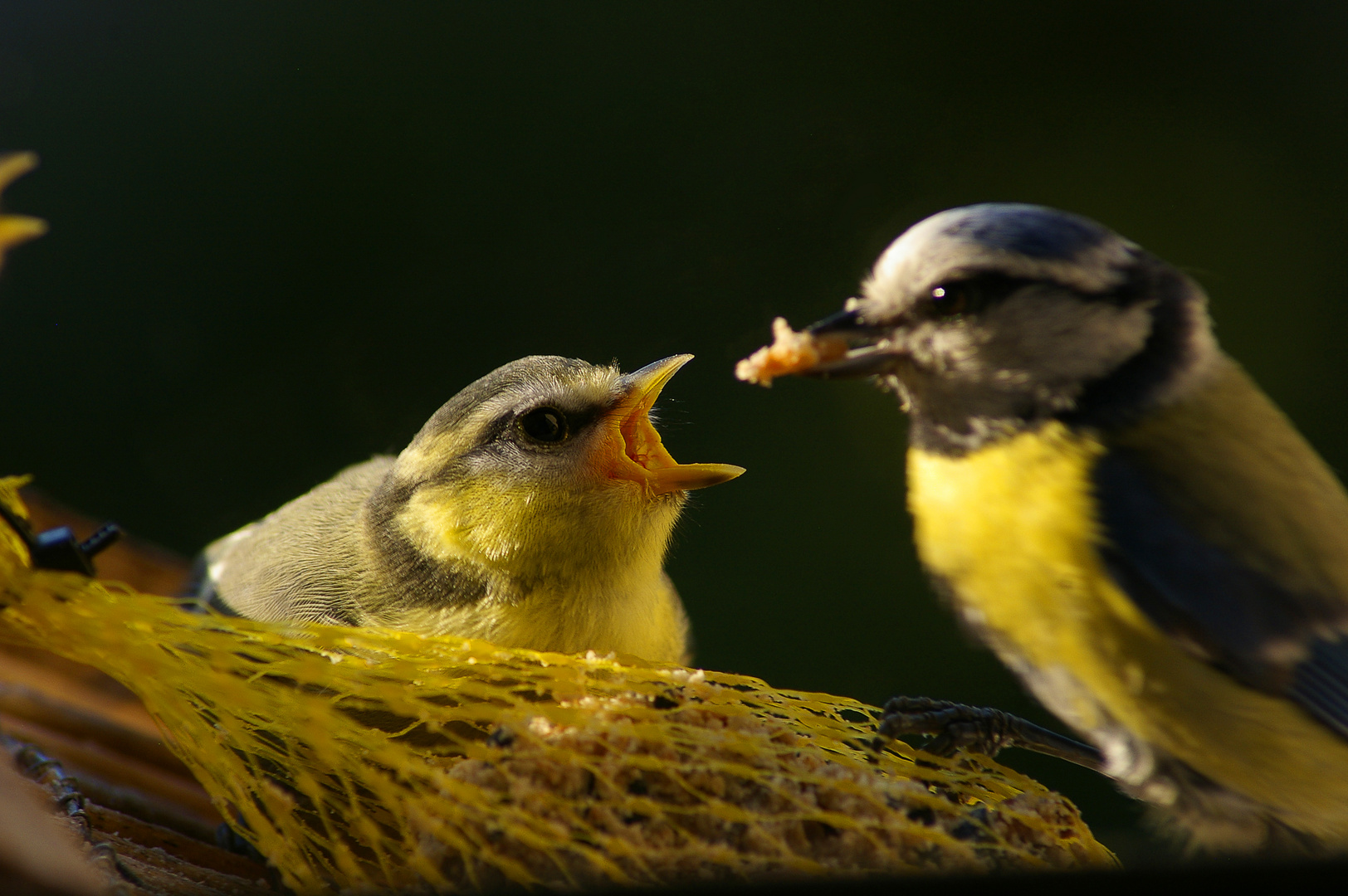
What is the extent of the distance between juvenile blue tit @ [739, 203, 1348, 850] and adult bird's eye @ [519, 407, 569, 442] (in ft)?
1.56

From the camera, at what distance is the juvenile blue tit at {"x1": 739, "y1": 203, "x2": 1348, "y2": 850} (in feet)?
2.10

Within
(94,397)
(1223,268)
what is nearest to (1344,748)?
(1223,268)

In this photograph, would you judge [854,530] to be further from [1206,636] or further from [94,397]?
[94,397]

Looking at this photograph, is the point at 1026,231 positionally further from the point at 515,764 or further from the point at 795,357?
the point at 515,764

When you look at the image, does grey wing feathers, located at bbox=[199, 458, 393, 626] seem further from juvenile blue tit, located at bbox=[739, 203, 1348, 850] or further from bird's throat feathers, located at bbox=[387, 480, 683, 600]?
juvenile blue tit, located at bbox=[739, 203, 1348, 850]

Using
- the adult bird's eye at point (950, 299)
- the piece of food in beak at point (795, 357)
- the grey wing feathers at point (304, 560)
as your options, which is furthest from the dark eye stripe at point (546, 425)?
the adult bird's eye at point (950, 299)

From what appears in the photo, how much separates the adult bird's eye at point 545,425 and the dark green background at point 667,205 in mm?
111

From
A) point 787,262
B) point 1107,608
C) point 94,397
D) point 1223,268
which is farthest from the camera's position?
point 94,397

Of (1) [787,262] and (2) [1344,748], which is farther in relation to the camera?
(1) [787,262]

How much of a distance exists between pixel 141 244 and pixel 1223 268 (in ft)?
4.40

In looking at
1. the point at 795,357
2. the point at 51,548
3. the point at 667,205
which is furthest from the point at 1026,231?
the point at 51,548

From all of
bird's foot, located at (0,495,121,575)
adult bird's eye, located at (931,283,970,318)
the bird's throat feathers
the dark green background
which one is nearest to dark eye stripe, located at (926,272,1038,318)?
adult bird's eye, located at (931,283,970,318)

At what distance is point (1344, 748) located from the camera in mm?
655

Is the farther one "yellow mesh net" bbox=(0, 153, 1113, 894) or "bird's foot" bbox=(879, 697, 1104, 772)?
"bird's foot" bbox=(879, 697, 1104, 772)
